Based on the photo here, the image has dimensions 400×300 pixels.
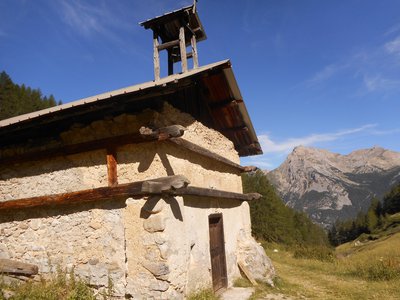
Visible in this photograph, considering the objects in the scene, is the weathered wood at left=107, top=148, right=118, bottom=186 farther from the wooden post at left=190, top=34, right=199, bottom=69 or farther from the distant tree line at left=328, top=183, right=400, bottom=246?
Result: the distant tree line at left=328, top=183, right=400, bottom=246

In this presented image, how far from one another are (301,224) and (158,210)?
186 ft

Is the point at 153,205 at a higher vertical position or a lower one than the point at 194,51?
lower

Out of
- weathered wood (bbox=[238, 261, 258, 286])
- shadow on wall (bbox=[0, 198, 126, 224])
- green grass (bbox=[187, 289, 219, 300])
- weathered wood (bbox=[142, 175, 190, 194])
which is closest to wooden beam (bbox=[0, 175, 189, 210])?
weathered wood (bbox=[142, 175, 190, 194])

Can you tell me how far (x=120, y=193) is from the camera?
5.85 m

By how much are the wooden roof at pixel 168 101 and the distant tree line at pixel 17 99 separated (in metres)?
30.8

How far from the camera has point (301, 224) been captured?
57625 mm

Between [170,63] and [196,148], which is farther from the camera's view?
[170,63]

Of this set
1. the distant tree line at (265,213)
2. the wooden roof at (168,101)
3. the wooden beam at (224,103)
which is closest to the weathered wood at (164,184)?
the wooden roof at (168,101)

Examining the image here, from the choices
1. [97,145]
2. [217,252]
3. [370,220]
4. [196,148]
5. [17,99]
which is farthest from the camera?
[370,220]

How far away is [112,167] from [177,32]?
16.9 feet

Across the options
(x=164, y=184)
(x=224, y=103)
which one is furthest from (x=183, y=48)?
(x=164, y=184)

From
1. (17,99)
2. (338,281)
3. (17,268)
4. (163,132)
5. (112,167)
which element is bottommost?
(338,281)

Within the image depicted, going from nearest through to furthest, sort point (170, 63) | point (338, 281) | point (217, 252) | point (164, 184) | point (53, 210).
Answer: point (164, 184)
point (53, 210)
point (217, 252)
point (170, 63)
point (338, 281)

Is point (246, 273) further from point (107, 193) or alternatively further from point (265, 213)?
point (265, 213)
